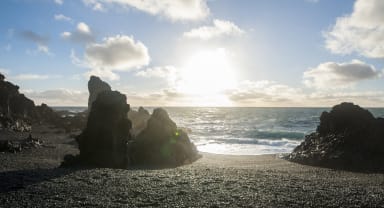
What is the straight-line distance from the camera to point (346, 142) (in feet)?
116

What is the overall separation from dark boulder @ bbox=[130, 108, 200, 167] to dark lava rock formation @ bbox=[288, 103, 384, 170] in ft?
37.9

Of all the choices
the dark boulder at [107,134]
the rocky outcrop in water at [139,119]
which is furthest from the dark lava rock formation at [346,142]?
the rocky outcrop in water at [139,119]

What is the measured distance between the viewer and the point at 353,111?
128 feet

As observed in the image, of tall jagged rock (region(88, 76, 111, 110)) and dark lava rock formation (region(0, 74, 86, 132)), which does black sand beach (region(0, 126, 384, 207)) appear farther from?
tall jagged rock (region(88, 76, 111, 110))

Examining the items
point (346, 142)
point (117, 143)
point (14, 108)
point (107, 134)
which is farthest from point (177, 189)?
point (14, 108)

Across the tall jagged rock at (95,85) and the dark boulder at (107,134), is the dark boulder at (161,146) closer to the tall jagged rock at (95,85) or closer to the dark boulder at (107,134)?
the dark boulder at (107,134)

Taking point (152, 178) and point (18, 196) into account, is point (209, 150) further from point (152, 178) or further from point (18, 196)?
point (18, 196)

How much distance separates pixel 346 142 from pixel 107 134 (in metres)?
22.4

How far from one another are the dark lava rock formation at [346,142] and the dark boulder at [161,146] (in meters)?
11.6

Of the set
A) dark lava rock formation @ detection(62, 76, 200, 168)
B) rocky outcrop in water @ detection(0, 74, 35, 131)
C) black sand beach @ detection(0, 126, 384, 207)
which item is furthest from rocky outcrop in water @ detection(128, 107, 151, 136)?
black sand beach @ detection(0, 126, 384, 207)

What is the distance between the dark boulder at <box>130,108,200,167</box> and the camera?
1363 inches

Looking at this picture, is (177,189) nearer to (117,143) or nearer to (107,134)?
(117,143)

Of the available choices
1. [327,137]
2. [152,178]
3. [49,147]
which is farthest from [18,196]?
[327,137]

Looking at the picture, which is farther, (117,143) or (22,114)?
(22,114)
